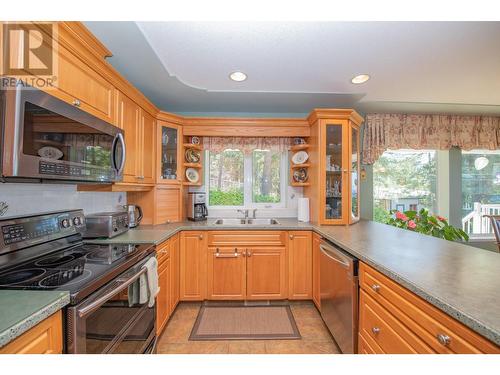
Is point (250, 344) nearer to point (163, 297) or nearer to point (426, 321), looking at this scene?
point (163, 297)

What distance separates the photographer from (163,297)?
1.92 m

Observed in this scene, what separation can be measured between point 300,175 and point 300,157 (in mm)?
226

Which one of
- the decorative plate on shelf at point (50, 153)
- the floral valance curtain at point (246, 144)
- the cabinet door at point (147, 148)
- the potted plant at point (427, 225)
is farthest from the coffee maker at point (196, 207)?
the potted plant at point (427, 225)

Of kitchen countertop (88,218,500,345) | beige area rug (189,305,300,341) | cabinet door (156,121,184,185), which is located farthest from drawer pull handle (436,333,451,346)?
cabinet door (156,121,184,185)

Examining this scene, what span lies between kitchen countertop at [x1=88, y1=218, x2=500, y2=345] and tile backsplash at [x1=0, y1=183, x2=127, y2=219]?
0.42m

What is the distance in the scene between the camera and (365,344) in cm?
131

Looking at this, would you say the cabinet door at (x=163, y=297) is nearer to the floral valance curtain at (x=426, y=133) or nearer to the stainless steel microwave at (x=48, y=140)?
the stainless steel microwave at (x=48, y=140)

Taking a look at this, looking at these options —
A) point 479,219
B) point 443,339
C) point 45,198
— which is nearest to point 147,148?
point 45,198

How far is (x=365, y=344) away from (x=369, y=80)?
2150 mm

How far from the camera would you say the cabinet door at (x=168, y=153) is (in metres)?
2.50

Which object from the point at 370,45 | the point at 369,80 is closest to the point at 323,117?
the point at 369,80

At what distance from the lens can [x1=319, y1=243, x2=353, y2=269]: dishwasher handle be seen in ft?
4.92

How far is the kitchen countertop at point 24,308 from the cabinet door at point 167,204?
161 cm

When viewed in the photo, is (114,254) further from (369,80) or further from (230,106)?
(369,80)
